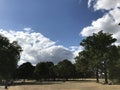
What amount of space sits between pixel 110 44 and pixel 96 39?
15.5ft

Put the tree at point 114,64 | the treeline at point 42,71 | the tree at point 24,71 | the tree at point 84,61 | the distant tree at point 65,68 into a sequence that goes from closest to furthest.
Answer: the tree at point 114,64, the tree at point 84,61, the tree at point 24,71, the treeline at point 42,71, the distant tree at point 65,68

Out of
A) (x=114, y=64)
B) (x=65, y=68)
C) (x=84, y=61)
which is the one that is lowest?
(x=114, y=64)

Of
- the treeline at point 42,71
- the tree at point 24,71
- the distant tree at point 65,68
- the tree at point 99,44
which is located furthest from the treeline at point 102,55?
the distant tree at point 65,68

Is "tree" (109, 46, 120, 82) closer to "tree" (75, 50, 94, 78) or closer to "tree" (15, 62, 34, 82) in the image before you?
"tree" (75, 50, 94, 78)

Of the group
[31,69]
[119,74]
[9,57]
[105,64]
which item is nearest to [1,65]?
[9,57]

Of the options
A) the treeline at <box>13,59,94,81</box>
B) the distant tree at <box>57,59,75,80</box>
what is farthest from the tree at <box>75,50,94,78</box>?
the distant tree at <box>57,59,75,80</box>

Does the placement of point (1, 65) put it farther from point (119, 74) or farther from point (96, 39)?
point (96, 39)

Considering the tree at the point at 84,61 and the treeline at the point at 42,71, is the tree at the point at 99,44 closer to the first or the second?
the tree at the point at 84,61

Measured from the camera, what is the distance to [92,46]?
9438 cm

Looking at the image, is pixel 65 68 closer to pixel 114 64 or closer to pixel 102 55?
pixel 102 55

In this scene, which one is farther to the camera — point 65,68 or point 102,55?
point 65,68

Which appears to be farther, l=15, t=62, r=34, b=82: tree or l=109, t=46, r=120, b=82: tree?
l=15, t=62, r=34, b=82: tree

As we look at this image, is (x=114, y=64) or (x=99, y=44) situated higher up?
(x=99, y=44)

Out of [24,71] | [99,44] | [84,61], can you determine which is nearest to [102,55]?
[99,44]
